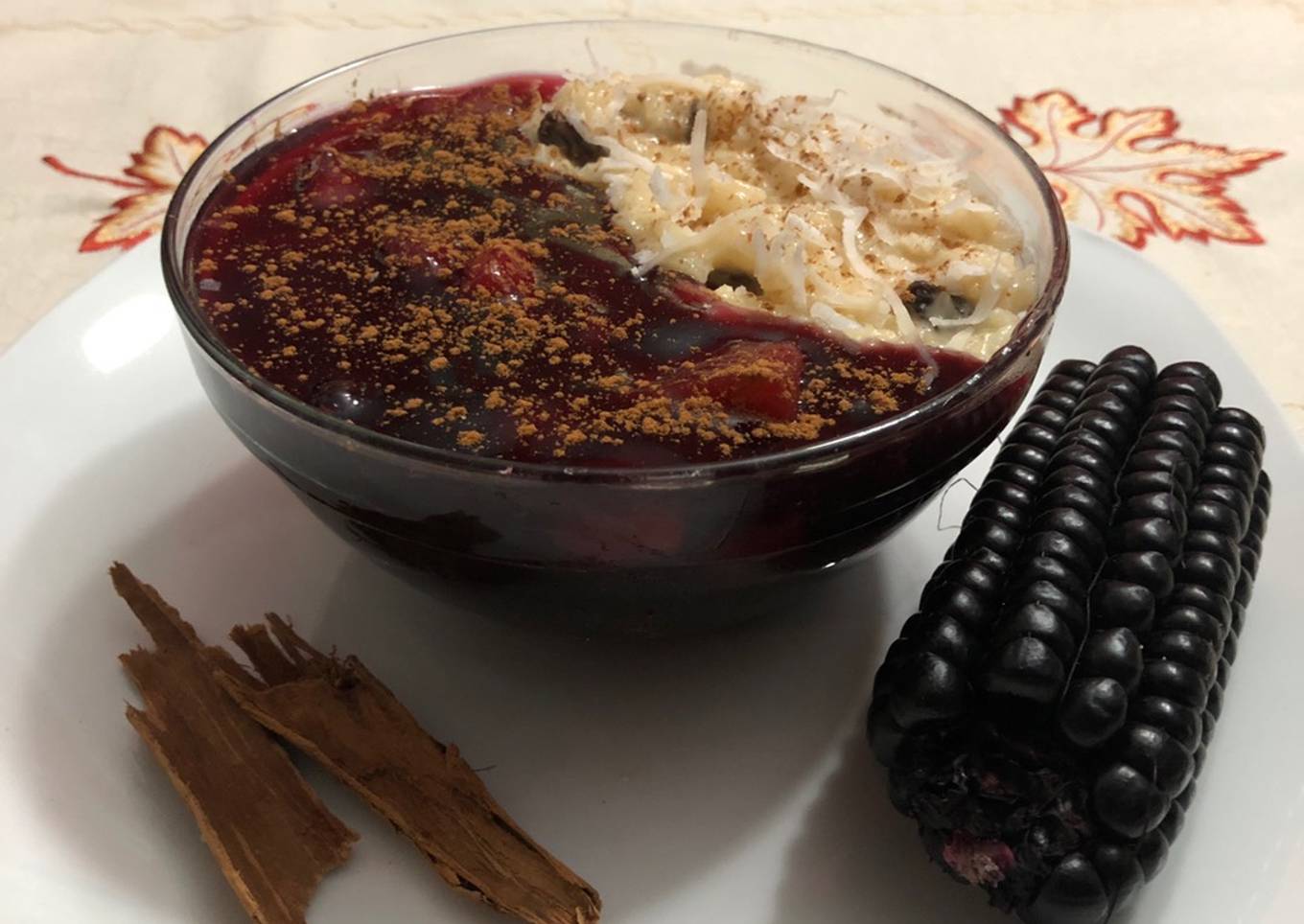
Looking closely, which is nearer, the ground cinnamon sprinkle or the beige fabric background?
the ground cinnamon sprinkle

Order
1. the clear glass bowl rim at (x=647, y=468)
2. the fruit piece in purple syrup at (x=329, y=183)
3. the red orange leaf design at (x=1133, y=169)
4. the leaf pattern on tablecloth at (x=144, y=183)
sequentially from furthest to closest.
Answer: the red orange leaf design at (x=1133, y=169) → the leaf pattern on tablecloth at (x=144, y=183) → the fruit piece in purple syrup at (x=329, y=183) → the clear glass bowl rim at (x=647, y=468)

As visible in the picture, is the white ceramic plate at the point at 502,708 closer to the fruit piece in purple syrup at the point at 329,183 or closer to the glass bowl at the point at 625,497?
the glass bowl at the point at 625,497

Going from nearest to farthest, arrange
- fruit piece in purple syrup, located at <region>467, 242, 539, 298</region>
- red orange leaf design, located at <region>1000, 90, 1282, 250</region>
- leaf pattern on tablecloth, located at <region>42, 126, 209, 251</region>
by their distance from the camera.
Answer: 1. fruit piece in purple syrup, located at <region>467, 242, 539, 298</region>
2. leaf pattern on tablecloth, located at <region>42, 126, 209, 251</region>
3. red orange leaf design, located at <region>1000, 90, 1282, 250</region>

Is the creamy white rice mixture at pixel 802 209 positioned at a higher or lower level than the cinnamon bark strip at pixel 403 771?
higher

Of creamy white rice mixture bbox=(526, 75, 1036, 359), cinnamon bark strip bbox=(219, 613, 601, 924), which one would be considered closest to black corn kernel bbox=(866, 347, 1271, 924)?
creamy white rice mixture bbox=(526, 75, 1036, 359)

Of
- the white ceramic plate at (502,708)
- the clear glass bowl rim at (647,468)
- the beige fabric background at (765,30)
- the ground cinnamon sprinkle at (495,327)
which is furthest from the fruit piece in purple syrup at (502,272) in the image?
the beige fabric background at (765,30)

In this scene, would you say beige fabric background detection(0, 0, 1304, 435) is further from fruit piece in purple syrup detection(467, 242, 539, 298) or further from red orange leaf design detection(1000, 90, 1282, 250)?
fruit piece in purple syrup detection(467, 242, 539, 298)

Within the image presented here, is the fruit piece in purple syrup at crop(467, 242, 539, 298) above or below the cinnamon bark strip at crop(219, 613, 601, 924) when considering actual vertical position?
above

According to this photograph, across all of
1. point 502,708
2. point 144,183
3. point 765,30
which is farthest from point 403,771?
point 765,30
